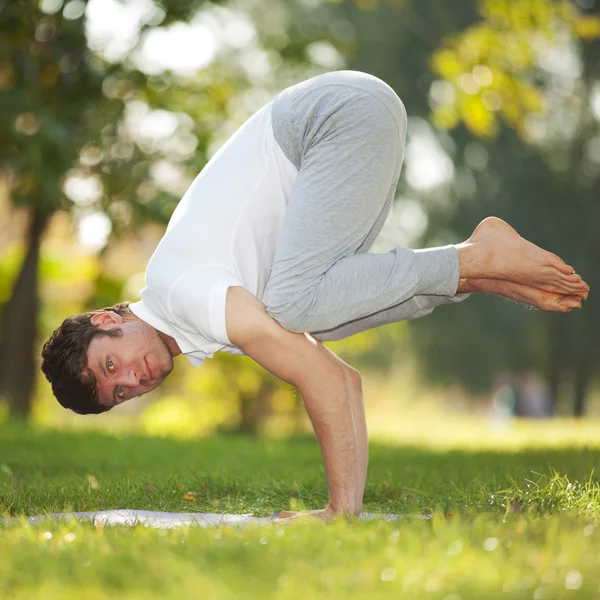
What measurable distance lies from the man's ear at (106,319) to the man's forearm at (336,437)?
841 millimetres

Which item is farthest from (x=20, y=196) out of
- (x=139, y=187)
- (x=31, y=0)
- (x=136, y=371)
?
(x=136, y=371)

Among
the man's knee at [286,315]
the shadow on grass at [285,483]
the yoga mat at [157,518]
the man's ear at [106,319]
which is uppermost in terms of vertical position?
the man's knee at [286,315]

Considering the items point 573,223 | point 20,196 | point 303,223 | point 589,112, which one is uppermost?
point 303,223

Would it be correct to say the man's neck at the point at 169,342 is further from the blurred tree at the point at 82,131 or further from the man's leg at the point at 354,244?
the blurred tree at the point at 82,131

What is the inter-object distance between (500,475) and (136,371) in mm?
1747

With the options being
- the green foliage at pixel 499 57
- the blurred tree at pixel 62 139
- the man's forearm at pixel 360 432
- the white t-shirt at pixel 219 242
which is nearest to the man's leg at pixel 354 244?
the white t-shirt at pixel 219 242

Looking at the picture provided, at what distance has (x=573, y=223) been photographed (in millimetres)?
16672

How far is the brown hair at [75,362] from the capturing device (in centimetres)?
332

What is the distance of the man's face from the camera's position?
10.7ft

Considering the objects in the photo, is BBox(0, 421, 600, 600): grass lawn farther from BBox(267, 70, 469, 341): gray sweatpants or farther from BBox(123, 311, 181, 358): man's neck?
BBox(267, 70, 469, 341): gray sweatpants

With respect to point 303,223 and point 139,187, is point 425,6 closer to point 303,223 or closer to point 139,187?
Answer: point 139,187

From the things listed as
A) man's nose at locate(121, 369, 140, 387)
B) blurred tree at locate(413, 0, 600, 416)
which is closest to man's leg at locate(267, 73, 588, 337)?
man's nose at locate(121, 369, 140, 387)

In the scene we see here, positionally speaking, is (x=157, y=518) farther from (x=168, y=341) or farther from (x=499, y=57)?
(x=499, y=57)

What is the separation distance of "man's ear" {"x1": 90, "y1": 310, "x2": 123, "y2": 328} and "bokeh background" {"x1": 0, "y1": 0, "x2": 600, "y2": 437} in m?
4.62
